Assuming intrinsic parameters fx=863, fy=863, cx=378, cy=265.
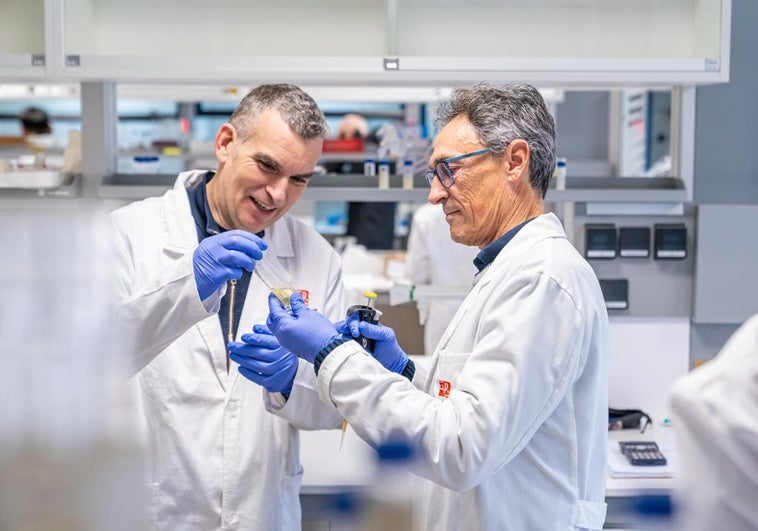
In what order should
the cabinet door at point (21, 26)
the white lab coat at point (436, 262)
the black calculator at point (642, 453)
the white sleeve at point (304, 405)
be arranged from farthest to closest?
the white lab coat at point (436, 262), the cabinet door at point (21, 26), the black calculator at point (642, 453), the white sleeve at point (304, 405)

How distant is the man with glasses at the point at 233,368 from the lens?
6.21 feet

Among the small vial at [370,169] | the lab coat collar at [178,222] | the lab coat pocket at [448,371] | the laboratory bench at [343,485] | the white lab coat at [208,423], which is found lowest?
the laboratory bench at [343,485]

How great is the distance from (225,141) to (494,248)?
0.77 metres

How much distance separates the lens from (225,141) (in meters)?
2.05

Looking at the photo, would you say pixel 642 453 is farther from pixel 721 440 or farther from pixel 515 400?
pixel 721 440

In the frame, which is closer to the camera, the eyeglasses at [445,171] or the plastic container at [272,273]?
the eyeglasses at [445,171]

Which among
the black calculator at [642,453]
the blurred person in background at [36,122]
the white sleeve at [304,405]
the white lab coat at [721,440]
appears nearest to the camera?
the white lab coat at [721,440]

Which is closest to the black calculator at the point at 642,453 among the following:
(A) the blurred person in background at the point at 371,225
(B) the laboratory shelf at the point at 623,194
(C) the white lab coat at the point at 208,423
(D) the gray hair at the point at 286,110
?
(B) the laboratory shelf at the point at 623,194

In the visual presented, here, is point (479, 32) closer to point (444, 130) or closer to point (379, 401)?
point (444, 130)

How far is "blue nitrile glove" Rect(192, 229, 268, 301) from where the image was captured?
1.77 meters

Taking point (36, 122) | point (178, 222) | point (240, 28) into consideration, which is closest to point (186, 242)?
point (178, 222)

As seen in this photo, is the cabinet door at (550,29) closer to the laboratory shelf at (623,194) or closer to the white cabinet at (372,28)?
the white cabinet at (372,28)

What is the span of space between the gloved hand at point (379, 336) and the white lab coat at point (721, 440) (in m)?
1.00

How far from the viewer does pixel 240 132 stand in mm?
2010
